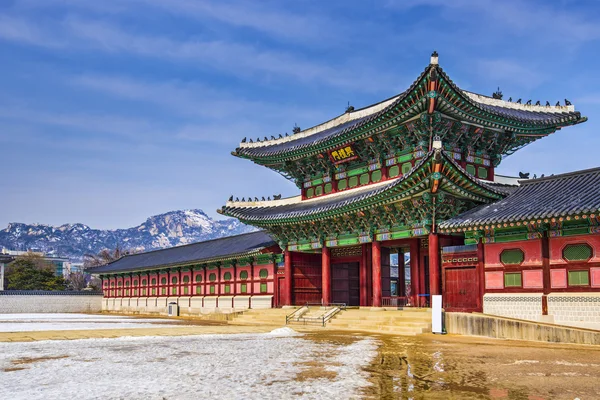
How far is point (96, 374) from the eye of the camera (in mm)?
11461

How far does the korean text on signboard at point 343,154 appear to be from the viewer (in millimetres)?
34197

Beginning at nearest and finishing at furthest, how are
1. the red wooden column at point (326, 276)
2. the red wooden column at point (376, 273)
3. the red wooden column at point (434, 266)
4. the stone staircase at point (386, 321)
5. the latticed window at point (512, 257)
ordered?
1. the latticed window at point (512, 257)
2. the stone staircase at point (386, 321)
3. the red wooden column at point (434, 266)
4. the red wooden column at point (376, 273)
5. the red wooden column at point (326, 276)

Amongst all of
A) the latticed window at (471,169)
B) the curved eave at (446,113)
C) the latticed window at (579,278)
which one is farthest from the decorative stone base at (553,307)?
the curved eave at (446,113)

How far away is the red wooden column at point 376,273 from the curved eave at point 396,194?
7.47 feet

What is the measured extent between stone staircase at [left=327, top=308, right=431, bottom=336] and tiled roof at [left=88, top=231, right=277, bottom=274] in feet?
37.3

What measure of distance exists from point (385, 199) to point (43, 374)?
19555mm

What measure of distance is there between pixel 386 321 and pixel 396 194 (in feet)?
19.3

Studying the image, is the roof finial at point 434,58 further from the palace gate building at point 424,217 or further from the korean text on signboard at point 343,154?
the korean text on signboard at point 343,154

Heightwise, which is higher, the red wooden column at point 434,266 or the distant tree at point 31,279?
the red wooden column at point 434,266

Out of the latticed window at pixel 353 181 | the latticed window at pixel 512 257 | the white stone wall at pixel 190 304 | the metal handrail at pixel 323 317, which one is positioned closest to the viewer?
the latticed window at pixel 512 257

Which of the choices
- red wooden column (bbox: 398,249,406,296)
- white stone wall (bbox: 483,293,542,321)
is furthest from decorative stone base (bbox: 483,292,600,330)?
Answer: red wooden column (bbox: 398,249,406,296)

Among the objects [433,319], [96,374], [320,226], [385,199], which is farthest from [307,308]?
[96,374]

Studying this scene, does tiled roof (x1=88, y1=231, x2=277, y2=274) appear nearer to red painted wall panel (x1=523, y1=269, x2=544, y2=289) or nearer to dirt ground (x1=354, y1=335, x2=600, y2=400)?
red painted wall panel (x1=523, y1=269, x2=544, y2=289)

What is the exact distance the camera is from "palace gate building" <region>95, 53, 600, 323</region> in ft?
74.6
